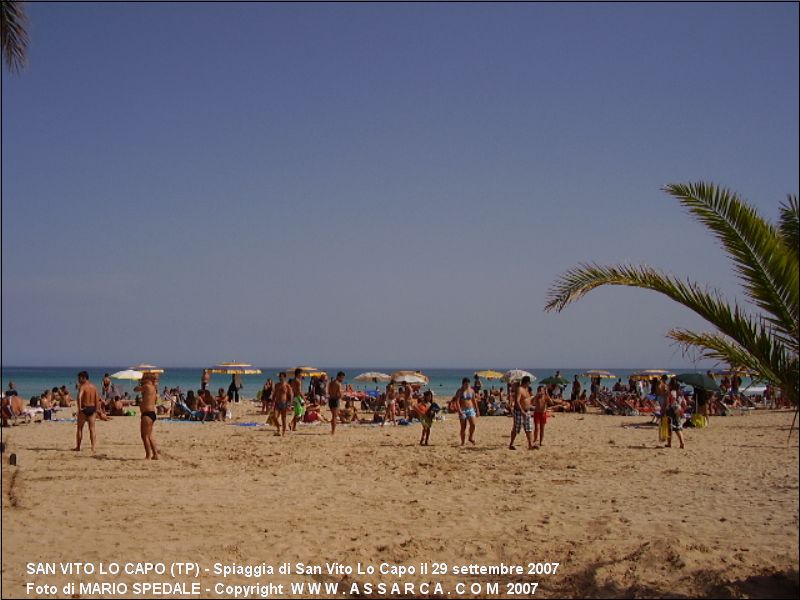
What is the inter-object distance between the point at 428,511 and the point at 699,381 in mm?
14443

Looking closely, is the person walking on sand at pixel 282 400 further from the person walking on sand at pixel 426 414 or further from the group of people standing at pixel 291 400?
the person walking on sand at pixel 426 414

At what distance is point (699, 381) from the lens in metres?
19.9

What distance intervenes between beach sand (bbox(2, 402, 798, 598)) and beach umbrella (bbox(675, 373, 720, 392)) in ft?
18.5

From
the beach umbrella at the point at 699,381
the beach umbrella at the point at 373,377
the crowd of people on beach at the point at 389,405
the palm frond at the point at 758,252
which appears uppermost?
the palm frond at the point at 758,252

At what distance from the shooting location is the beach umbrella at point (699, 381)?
19.6 meters

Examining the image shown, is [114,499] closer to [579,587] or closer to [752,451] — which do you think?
[579,587]

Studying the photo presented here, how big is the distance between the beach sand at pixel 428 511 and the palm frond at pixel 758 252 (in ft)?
4.43

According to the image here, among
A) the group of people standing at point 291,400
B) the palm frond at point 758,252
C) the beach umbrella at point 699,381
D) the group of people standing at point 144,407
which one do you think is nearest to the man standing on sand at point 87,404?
the group of people standing at point 144,407

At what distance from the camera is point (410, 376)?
2630cm

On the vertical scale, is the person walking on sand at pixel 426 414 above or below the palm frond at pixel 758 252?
below

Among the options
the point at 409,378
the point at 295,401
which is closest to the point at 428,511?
the point at 295,401

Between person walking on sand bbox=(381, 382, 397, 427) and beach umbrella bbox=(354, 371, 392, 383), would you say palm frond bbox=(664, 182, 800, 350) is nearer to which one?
person walking on sand bbox=(381, 382, 397, 427)

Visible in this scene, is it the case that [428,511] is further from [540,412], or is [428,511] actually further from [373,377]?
[373,377]

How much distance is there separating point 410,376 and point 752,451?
14.8m
